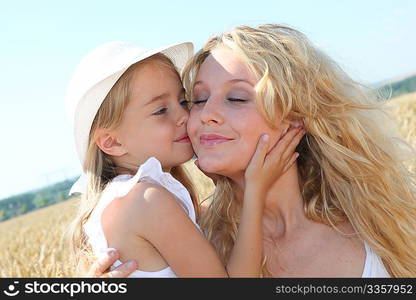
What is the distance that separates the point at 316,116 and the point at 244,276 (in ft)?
3.07

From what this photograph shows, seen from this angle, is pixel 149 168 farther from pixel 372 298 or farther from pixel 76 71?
pixel 372 298

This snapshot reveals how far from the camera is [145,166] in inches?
119

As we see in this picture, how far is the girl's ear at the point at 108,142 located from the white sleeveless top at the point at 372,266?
1307 mm

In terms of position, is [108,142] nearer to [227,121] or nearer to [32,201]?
[227,121]

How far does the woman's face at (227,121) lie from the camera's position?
10.2 feet

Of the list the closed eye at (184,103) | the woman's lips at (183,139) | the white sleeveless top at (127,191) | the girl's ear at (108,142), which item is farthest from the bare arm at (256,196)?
the girl's ear at (108,142)

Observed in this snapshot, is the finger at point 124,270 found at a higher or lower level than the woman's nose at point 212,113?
lower

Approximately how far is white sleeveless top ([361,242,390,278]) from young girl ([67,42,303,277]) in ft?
1.79

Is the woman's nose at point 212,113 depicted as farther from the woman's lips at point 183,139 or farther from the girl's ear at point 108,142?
the girl's ear at point 108,142

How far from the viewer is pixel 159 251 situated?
2.95 metres

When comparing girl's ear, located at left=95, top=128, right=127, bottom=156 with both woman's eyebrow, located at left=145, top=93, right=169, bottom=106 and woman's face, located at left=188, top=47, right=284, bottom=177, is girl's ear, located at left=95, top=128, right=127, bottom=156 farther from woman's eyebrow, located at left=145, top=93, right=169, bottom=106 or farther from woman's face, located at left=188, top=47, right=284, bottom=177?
woman's face, located at left=188, top=47, right=284, bottom=177

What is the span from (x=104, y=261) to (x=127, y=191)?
1.07 ft

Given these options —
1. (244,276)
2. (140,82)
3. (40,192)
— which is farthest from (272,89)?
(40,192)

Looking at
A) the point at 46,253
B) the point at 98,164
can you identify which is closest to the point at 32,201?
the point at 46,253
